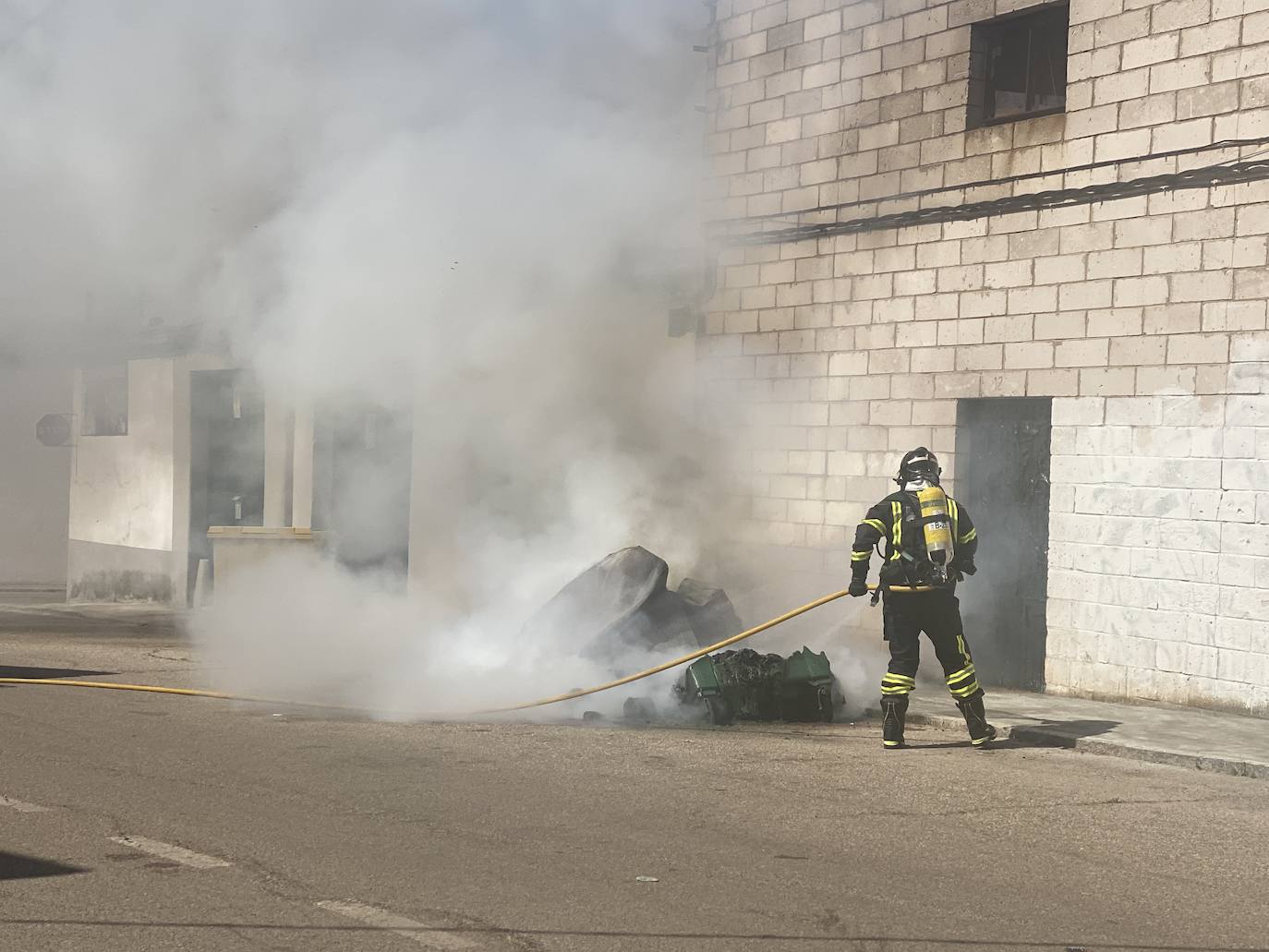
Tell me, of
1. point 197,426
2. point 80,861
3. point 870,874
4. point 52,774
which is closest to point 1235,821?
point 870,874

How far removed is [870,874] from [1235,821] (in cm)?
220

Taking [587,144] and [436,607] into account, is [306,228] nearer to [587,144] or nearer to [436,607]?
[587,144]

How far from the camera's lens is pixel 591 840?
19.1 ft

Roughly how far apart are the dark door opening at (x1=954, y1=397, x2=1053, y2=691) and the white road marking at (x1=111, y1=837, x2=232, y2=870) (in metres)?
7.19

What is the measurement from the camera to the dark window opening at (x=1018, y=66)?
1112 centimetres

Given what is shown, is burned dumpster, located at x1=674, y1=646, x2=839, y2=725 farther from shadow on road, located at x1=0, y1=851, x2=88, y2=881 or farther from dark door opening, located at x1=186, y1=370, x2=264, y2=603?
dark door opening, located at x1=186, y1=370, x2=264, y2=603

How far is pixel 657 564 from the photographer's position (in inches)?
464

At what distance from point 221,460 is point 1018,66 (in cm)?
1240

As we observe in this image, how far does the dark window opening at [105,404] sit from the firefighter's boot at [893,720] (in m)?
14.8

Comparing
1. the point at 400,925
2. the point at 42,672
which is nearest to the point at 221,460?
the point at 42,672

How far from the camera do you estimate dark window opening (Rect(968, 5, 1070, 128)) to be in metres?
11.1

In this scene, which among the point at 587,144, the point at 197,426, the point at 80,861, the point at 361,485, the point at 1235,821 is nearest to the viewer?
the point at 80,861

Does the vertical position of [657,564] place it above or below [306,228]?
below

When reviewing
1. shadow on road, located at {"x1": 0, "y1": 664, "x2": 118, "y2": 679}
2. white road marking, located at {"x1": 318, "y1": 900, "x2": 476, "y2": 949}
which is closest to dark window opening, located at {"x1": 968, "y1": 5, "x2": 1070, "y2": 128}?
shadow on road, located at {"x1": 0, "y1": 664, "x2": 118, "y2": 679}
